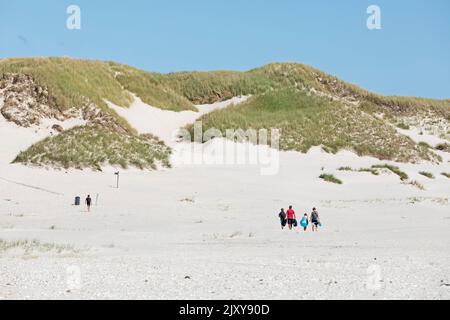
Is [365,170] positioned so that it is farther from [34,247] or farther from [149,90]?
[34,247]

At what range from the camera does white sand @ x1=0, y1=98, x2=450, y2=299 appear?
26.0 feet

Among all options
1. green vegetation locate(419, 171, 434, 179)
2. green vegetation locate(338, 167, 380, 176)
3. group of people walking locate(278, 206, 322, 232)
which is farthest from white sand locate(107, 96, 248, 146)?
group of people walking locate(278, 206, 322, 232)

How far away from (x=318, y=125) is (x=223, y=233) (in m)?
28.7

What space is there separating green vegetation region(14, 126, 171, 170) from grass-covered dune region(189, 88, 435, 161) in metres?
9.05

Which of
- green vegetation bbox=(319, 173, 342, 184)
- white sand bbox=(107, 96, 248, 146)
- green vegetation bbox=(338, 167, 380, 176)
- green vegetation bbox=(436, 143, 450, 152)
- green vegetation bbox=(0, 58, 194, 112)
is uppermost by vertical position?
green vegetation bbox=(0, 58, 194, 112)

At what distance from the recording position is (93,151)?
2925cm

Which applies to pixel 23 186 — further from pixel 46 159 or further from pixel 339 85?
pixel 339 85

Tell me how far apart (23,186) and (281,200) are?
1027cm

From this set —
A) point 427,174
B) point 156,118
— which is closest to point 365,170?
point 427,174

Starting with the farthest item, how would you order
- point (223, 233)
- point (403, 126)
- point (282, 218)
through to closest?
point (403, 126) < point (282, 218) < point (223, 233)

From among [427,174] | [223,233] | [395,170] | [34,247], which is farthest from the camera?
[427,174]

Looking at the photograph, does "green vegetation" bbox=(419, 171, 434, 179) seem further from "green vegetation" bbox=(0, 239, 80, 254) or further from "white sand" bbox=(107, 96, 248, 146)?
"green vegetation" bbox=(0, 239, 80, 254)

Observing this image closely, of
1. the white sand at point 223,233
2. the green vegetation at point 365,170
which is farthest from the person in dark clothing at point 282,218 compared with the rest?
the green vegetation at point 365,170
